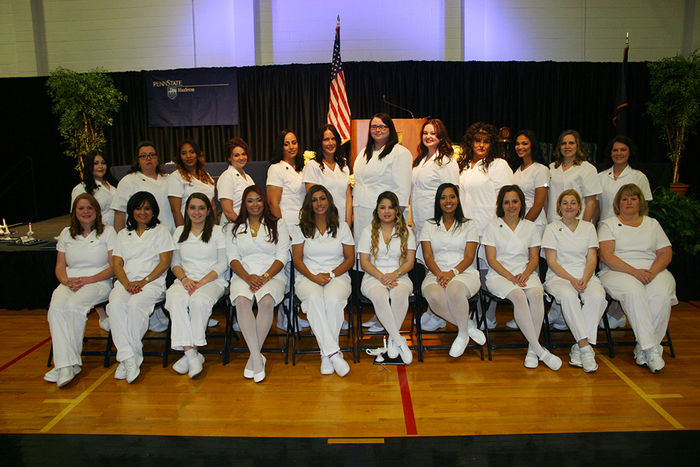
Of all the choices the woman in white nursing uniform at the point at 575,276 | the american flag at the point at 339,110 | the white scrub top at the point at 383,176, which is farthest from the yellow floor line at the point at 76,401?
the american flag at the point at 339,110

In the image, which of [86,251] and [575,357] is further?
[86,251]

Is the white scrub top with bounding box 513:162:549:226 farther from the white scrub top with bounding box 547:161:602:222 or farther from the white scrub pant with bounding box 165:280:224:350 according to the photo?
the white scrub pant with bounding box 165:280:224:350

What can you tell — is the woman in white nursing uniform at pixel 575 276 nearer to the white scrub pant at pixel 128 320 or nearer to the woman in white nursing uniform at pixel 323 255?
the woman in white nursing uniform at pixel 323 255

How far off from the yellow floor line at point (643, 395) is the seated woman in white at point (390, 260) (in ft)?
4.62

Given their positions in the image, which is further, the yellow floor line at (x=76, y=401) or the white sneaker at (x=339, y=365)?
A: the white sneaker at (x=339, y=365)

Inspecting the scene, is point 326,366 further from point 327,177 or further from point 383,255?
point 327,177

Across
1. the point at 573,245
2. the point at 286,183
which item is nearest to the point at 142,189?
the point at 286,183

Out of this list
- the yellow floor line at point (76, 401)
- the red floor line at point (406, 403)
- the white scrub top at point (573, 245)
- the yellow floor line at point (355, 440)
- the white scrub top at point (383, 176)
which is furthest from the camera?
the white scrub top at point (383, 176)

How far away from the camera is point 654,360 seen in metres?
3.55

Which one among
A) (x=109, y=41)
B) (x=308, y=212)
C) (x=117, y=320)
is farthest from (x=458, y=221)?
(x=109, y=41)

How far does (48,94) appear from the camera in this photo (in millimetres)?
9297

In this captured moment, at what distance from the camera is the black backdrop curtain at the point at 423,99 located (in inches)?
342

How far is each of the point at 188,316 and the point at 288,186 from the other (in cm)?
145

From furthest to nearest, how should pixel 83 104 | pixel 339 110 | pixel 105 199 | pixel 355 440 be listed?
pixel 83 104 < pixel 339 110 < pixel 105 199 < pixel 355 440
